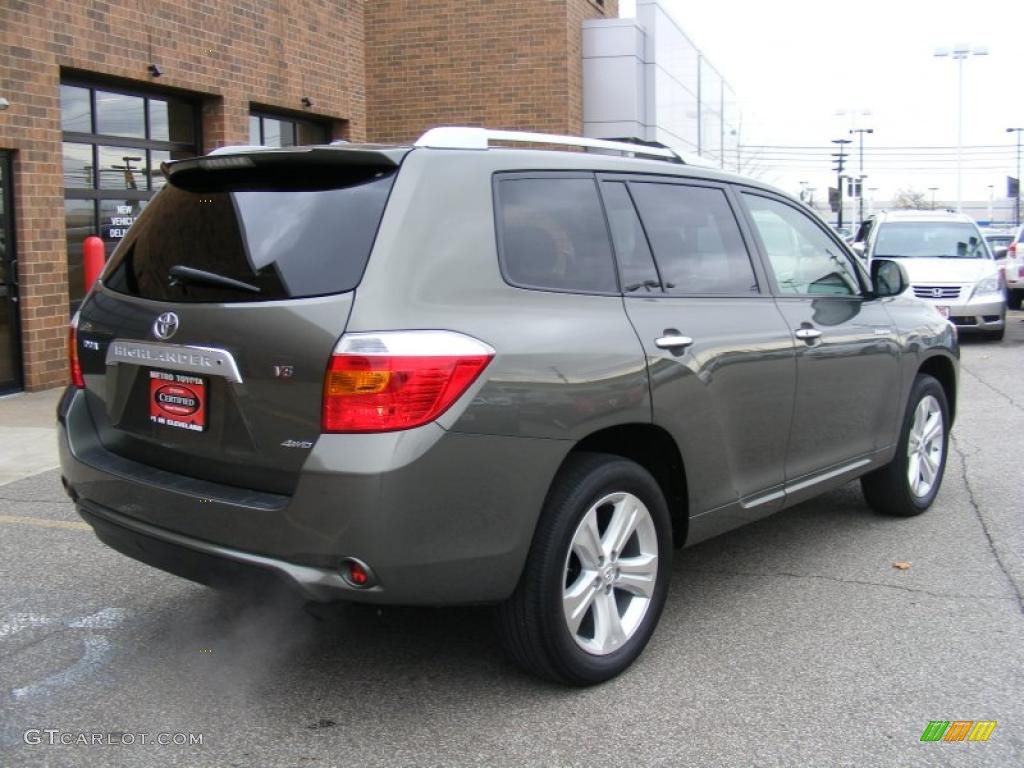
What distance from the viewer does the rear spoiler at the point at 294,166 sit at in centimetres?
330

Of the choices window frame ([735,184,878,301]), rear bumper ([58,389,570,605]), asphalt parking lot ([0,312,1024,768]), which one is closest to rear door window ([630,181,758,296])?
window frame ([735,184,878,301])

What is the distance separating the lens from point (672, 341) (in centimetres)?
380

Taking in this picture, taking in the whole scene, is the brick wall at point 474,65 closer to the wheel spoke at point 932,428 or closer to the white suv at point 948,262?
the white suv at point 948,262

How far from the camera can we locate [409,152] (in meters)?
3.33

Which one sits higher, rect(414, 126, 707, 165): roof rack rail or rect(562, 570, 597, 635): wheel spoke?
rect(414, 126, 707, 165): roof rack rail

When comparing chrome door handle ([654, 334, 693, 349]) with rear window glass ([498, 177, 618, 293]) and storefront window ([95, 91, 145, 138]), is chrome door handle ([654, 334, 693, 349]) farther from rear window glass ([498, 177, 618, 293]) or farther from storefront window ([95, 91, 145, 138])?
storefront window ([95, 91, 145, 138])

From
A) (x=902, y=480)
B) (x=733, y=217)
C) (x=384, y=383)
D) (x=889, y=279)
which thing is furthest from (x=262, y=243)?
(x=902, y=480)

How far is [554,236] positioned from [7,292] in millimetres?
7550

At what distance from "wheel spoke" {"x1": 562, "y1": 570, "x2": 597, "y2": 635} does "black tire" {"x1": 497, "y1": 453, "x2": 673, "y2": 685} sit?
0.12ft

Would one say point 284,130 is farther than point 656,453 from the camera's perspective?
Yes

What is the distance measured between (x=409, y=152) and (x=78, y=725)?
2.12 metres

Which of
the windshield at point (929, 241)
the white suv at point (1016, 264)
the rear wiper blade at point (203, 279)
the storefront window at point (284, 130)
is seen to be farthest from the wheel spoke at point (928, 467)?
the white suv at point (1016, 264)

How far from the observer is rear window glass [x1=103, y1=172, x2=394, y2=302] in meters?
3.17

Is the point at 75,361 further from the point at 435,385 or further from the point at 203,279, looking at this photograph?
the point at 435,385
